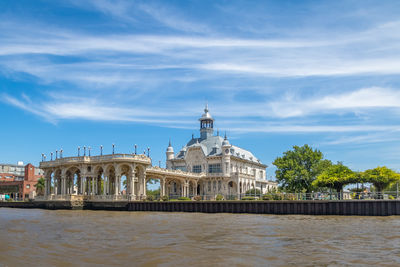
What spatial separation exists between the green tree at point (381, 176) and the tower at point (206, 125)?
50.9 m

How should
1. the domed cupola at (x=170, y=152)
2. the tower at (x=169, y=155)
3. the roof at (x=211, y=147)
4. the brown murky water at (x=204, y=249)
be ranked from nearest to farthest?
the brown murky water at (x=204, y=249), the roof at (x=211, y=147), the tower at (x=169, y=155), the domed cupola at (x=170, y=152)

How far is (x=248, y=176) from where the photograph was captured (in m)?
94.4

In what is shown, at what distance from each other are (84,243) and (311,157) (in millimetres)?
57914

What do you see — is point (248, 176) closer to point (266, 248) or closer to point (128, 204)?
point (128, 204)

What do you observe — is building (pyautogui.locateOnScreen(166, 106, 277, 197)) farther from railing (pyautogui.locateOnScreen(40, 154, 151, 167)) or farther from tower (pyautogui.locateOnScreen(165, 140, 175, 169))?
railing (pyautogui.locateOnScreen(40, 154, 151, 167))

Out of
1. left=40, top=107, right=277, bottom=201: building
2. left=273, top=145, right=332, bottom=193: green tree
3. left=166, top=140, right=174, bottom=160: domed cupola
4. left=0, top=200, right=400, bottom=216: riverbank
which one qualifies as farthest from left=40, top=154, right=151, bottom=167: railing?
left=166, top=140, right=174, bottom=160: domed cupola

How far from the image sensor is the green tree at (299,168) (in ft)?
230

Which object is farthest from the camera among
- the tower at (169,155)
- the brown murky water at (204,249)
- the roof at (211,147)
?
the tower at (169,155)

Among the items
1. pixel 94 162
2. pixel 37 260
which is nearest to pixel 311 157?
pixel 94 162

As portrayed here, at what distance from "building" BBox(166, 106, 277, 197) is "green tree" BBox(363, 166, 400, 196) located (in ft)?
123

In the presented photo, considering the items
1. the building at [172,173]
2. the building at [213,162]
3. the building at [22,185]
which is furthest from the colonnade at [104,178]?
the building at [22,185]

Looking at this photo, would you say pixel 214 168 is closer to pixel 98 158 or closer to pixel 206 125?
pixel 206 125

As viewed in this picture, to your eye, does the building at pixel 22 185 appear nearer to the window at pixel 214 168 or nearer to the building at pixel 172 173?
the building at pixel 172 173

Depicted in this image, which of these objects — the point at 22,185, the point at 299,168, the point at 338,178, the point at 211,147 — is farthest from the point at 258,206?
the point at 22,185
